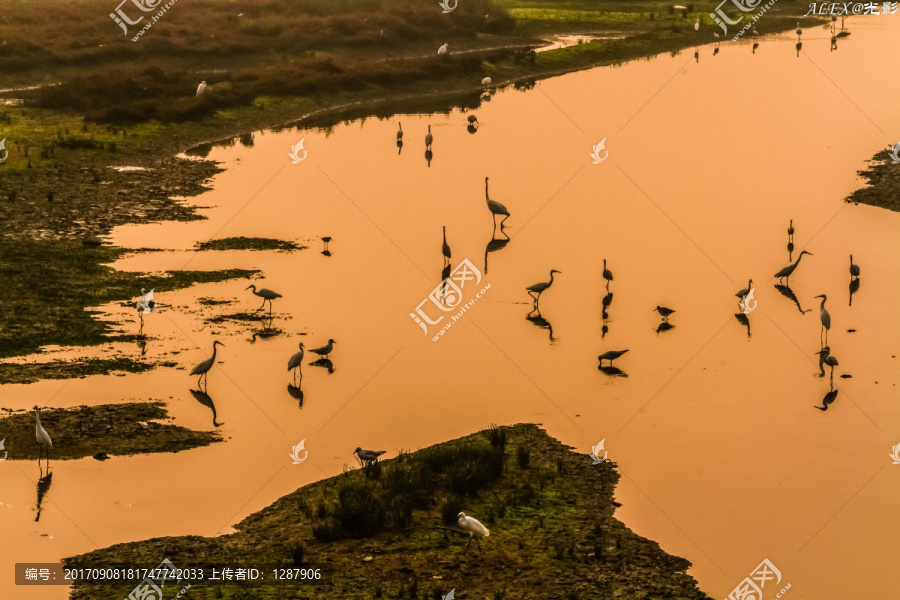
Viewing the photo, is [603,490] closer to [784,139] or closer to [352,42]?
[784,139]

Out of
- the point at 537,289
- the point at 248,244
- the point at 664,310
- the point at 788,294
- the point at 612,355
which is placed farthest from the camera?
the point at 248,244

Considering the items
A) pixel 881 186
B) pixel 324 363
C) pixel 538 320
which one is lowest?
pixel 324 363

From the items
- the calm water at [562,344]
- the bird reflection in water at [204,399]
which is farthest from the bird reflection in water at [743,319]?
the bird reflection in water at [204,399]

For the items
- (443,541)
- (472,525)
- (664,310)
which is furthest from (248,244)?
(472,525)

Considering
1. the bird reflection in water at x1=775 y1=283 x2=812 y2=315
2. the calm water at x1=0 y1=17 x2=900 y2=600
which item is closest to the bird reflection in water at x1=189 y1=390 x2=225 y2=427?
the calm water at x1=0 y1=17 x2=900 y2=600

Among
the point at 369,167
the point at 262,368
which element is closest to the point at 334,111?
the point at 369,167

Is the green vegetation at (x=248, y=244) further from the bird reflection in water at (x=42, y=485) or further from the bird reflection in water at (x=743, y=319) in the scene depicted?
the bird reflection in water at (x=42, y=485)

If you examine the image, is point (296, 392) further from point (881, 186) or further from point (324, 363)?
point (881, 186)
